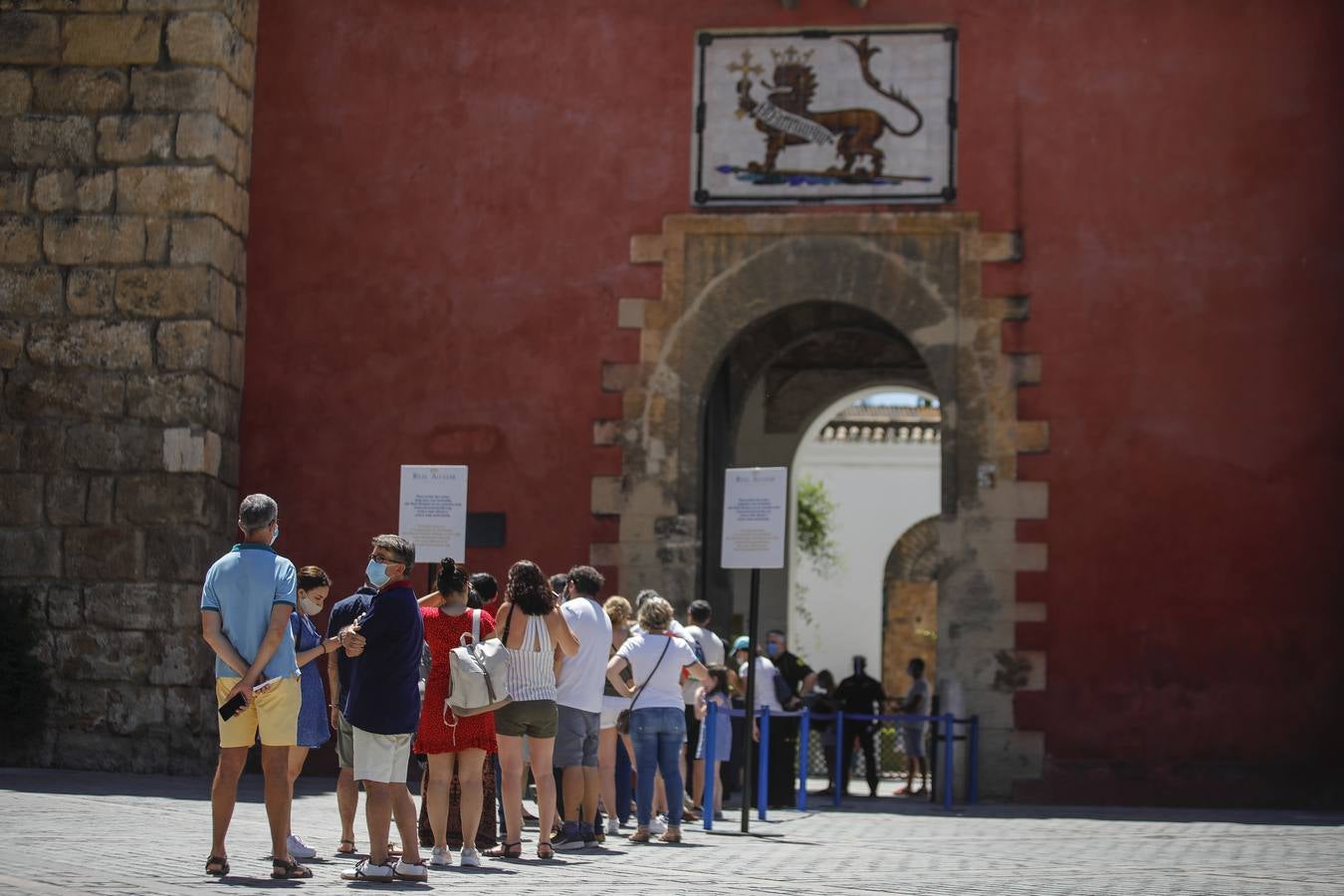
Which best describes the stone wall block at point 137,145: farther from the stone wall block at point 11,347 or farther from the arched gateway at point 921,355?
the arched gateway at point 921,355

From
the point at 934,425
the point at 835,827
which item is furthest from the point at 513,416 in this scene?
the point at 934,425

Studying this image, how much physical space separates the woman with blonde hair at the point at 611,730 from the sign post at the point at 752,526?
64 cm

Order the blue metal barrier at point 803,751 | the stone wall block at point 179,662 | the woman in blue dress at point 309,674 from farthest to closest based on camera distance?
the stone wall block at point 179,662
the blue metal barrier at point 803,751
the woman in blue dress at point 309,674

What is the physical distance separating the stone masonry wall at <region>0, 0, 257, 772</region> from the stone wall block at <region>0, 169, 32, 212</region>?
0.01 m

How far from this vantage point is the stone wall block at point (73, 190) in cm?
1359

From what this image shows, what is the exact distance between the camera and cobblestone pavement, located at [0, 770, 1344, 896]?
24.1 ft

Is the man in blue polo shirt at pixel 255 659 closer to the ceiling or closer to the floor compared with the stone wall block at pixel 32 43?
closer to the floor

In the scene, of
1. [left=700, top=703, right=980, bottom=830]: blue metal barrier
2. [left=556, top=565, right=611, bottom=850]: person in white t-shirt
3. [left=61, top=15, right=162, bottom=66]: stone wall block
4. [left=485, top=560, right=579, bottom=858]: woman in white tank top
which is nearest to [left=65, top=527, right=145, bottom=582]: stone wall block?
[left=61, top=15, right=162, bottom=66]: stone wall block

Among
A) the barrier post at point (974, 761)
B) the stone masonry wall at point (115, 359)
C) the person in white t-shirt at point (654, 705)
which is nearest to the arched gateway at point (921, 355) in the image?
the barrier post at point (974, 761)

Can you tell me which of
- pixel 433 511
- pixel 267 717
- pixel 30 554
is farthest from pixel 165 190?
pixel 267 717

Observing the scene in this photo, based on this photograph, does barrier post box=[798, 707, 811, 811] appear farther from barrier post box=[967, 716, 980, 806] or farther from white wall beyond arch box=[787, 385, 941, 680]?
white wall beyond arch box=[787, 385, 941, 680]

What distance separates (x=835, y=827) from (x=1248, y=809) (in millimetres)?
3168

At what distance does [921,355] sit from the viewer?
1377cm

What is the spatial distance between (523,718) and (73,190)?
668 cm
